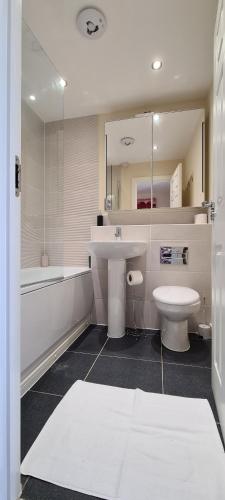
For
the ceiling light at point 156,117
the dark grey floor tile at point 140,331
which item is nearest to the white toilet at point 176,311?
the dark grey floor tile at point 140,331

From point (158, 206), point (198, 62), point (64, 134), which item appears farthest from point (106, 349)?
point (198, 62)

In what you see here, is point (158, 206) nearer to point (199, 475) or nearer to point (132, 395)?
point (132, 395)

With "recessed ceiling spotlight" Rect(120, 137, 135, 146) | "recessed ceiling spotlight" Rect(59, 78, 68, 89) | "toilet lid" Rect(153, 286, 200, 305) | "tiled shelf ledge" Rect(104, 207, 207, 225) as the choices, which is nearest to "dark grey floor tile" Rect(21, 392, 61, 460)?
"toilet lid" Rect(153, 286, 200, 305)

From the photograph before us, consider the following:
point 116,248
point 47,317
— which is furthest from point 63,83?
point 47,317

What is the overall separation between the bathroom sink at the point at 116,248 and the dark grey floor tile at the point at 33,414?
1.00m

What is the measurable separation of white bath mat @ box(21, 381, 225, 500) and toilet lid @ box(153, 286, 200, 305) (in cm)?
57

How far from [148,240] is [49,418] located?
1516mm

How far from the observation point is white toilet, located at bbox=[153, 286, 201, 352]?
155cm

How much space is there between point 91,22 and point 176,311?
198 centimetres

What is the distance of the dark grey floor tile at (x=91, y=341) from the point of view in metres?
1.72

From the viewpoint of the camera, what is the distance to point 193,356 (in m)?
1.62

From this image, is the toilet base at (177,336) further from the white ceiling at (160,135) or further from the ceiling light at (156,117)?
the ceiling light at (156,117)

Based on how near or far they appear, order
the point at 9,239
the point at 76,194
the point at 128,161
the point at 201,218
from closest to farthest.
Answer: the point at 9,239 < the point at 201,218 < the point at 128,161 < the point at 76,194

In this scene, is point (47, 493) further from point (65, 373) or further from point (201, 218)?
point (201, 218)
